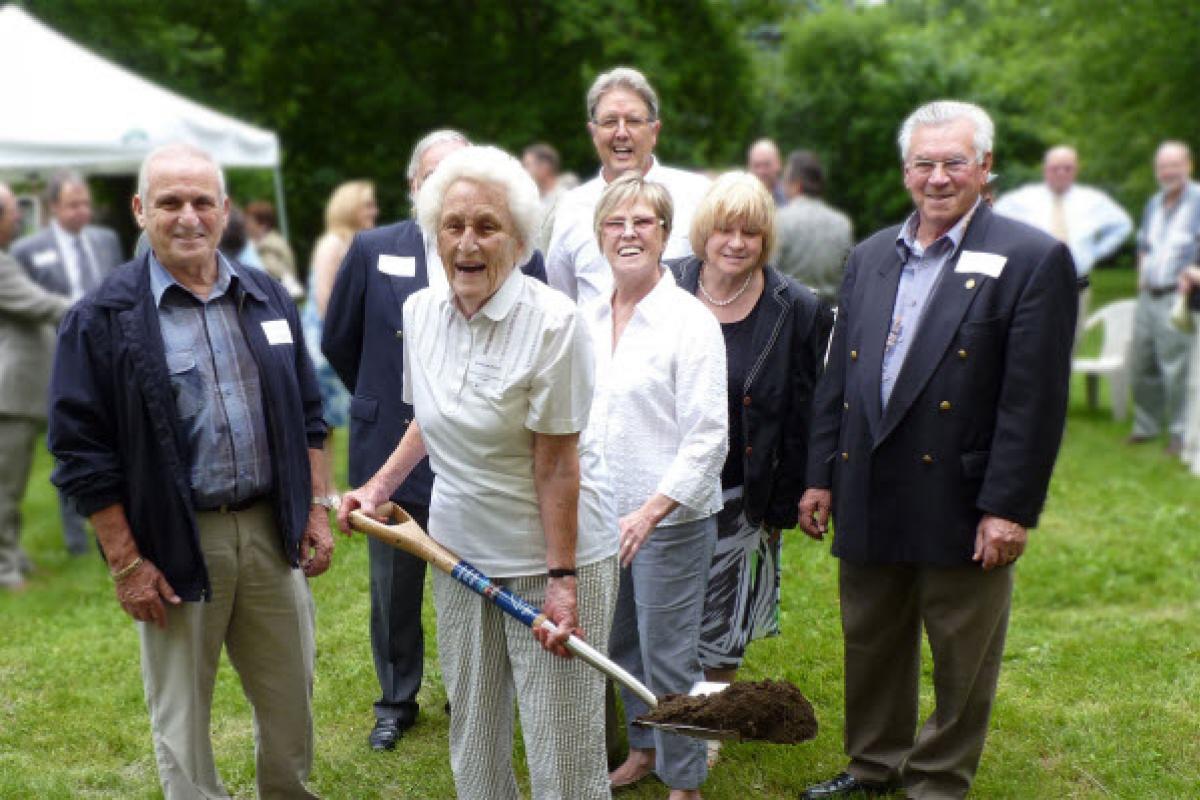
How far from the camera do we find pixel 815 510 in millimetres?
4516

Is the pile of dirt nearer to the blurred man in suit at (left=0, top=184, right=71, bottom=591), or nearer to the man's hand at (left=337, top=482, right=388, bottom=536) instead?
the man's hand at (left=337, top=482, right=388, bottom=536)

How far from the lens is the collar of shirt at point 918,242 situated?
13.6ft

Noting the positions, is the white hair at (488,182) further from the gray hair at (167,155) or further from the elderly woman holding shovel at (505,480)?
the gray hair at (167,155)


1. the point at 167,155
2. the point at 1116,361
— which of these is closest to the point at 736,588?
the point at 167,155

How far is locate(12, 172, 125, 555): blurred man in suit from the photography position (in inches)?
344

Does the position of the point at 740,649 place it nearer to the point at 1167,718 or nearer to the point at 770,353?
the point at 770,353

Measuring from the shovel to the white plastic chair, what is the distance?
31.6ft

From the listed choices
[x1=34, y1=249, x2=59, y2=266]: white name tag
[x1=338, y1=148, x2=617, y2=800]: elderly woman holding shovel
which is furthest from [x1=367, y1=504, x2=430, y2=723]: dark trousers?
[x1=34, y1=249, x2=59, y2=266]: white name tag

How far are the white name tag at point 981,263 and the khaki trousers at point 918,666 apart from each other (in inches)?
34.9

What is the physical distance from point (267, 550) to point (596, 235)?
138cm

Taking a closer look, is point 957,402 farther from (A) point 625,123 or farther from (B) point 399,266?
(B) point 399,266

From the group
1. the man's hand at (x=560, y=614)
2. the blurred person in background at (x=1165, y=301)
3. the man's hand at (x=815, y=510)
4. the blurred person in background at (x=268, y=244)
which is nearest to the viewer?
the man's hand at (x=560, y=614)

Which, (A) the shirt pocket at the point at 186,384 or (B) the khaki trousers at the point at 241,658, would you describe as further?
(B) the khaki trousers at the point at 241,658

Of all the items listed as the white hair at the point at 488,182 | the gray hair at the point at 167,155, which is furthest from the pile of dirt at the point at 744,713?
the gray hair at the point at 167,155
